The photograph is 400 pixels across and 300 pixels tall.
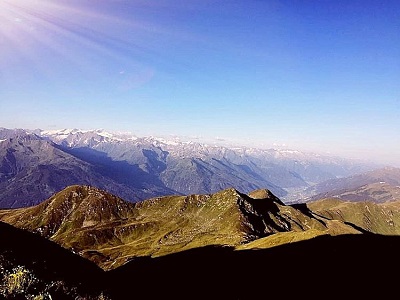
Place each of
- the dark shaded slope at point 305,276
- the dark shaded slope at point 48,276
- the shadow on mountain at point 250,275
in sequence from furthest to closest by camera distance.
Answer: the dark shaded slope at point 305,276, the shadow on mountain at point 250,275, the dark shaded slope at point 48,276

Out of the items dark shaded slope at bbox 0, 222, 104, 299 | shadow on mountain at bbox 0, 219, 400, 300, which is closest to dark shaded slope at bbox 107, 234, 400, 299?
shadow on mountain at bbox 0, 219, 400, 300

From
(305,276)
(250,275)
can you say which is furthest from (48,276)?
(305,276)

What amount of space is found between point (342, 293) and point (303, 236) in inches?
2402

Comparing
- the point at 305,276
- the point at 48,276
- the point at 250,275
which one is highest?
the point at 48,276

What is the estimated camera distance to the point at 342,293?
6544 cm

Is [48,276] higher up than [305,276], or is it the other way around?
[48,276]

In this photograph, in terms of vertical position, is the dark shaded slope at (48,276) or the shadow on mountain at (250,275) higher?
the dark shaded slope at (48,276)

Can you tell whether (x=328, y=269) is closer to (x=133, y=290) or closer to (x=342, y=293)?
(x=342, y=293)

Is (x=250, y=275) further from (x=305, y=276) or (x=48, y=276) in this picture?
(x=48, y=276)

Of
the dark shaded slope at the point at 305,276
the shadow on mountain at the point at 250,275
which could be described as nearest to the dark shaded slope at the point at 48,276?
the shadow on mountain at the point at 250,275

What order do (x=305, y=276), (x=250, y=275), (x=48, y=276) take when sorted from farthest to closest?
1. (x=250, y=275)
2. (x=305, y=276)
3. (x=48, y=276)

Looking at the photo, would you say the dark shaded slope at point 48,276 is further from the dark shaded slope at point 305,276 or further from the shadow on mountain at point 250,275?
the dark shaded slope at point 305,276

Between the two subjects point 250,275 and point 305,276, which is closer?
point 305,276

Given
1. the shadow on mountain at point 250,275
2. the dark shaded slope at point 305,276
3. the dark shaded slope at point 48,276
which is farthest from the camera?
the dark shaded slope at point 305,276
